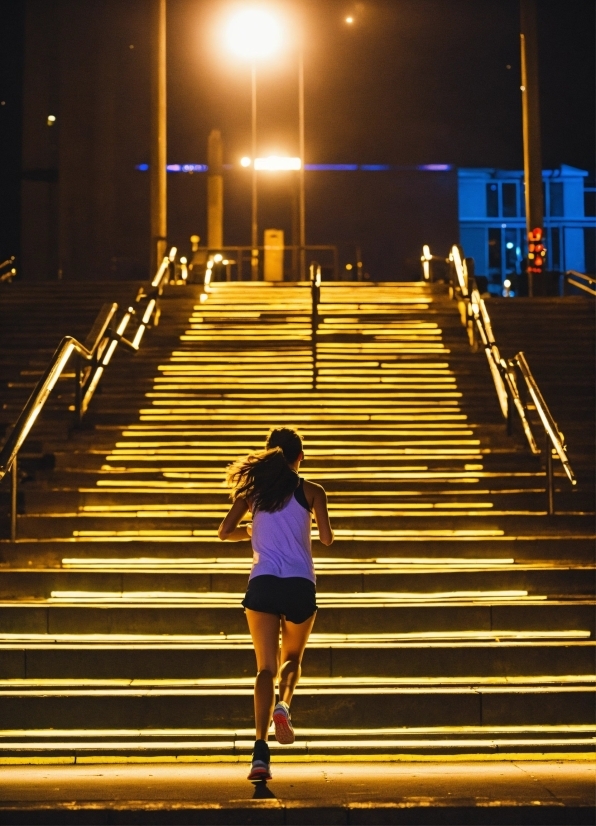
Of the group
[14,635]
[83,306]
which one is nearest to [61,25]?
[83,306]

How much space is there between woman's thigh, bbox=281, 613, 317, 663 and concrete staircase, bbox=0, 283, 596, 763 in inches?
32.3

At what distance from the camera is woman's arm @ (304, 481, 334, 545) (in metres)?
5.86

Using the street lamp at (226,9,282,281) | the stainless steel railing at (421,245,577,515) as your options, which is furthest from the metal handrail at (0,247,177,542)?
the street lamp at (226,9,282,281)

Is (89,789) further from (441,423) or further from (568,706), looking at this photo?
(441,423)

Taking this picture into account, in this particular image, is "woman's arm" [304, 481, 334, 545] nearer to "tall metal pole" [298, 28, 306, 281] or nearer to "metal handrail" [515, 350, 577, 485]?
"metal handrail" [515, 350, 577, 485]

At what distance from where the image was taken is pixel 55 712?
6621 millimetres

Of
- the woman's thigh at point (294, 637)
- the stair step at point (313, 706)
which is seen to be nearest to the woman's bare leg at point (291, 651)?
the woman's thigh at point (294, 637)

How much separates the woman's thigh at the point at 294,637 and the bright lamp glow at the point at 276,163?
29.3 m

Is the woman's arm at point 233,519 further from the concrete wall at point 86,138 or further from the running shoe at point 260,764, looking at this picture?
the concrete wall at point 86,138

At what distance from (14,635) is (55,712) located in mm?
1062

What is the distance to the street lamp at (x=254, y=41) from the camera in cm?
3206

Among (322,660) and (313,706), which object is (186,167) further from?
(313,706)

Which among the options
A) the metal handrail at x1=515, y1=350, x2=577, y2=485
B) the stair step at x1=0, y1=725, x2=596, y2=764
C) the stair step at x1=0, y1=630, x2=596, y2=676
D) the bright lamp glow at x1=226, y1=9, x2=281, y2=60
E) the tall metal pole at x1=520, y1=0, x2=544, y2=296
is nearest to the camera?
the stair step at x1=0, y1=725, x2=596, y2=764

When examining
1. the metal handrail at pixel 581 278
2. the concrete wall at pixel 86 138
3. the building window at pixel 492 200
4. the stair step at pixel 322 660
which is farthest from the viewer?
the building window at pixel 492 200
